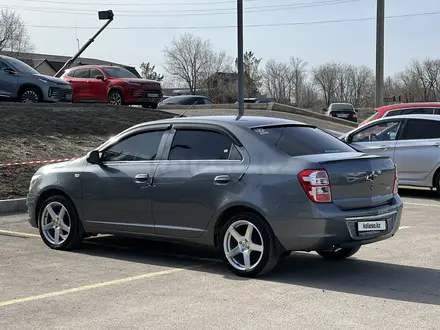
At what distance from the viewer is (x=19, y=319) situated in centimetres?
520

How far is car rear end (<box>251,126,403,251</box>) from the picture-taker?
243 inches

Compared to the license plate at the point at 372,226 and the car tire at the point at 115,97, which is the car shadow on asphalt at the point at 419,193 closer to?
the license plate at the point at 372,226

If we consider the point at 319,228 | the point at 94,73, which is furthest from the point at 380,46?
the point at 319,228

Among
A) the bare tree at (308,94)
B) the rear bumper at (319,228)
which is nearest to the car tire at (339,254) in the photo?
the rear bumper at (319,228)

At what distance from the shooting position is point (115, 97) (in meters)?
22.5

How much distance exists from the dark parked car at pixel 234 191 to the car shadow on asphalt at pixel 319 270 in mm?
283

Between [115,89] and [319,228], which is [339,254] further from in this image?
[115,89]

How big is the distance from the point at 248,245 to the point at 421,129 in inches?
290

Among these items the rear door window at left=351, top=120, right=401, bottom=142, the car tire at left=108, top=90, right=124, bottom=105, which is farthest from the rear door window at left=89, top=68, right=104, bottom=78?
the rear door window at left=351, top=120, right=401, bottom=142

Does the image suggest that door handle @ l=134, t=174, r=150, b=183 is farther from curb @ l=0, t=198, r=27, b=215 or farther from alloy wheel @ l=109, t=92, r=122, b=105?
alloy wheel @ l=109, t=92, r=122, b=105

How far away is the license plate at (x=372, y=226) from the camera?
630cm

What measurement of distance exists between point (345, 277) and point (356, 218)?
70 centimetres

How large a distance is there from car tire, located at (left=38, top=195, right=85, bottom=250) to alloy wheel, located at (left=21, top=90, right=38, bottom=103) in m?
11.9

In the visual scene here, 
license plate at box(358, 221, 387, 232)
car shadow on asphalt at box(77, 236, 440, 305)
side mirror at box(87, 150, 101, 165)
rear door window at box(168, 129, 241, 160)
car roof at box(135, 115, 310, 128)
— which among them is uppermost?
car roof at box(135, 115, 310, 128)
